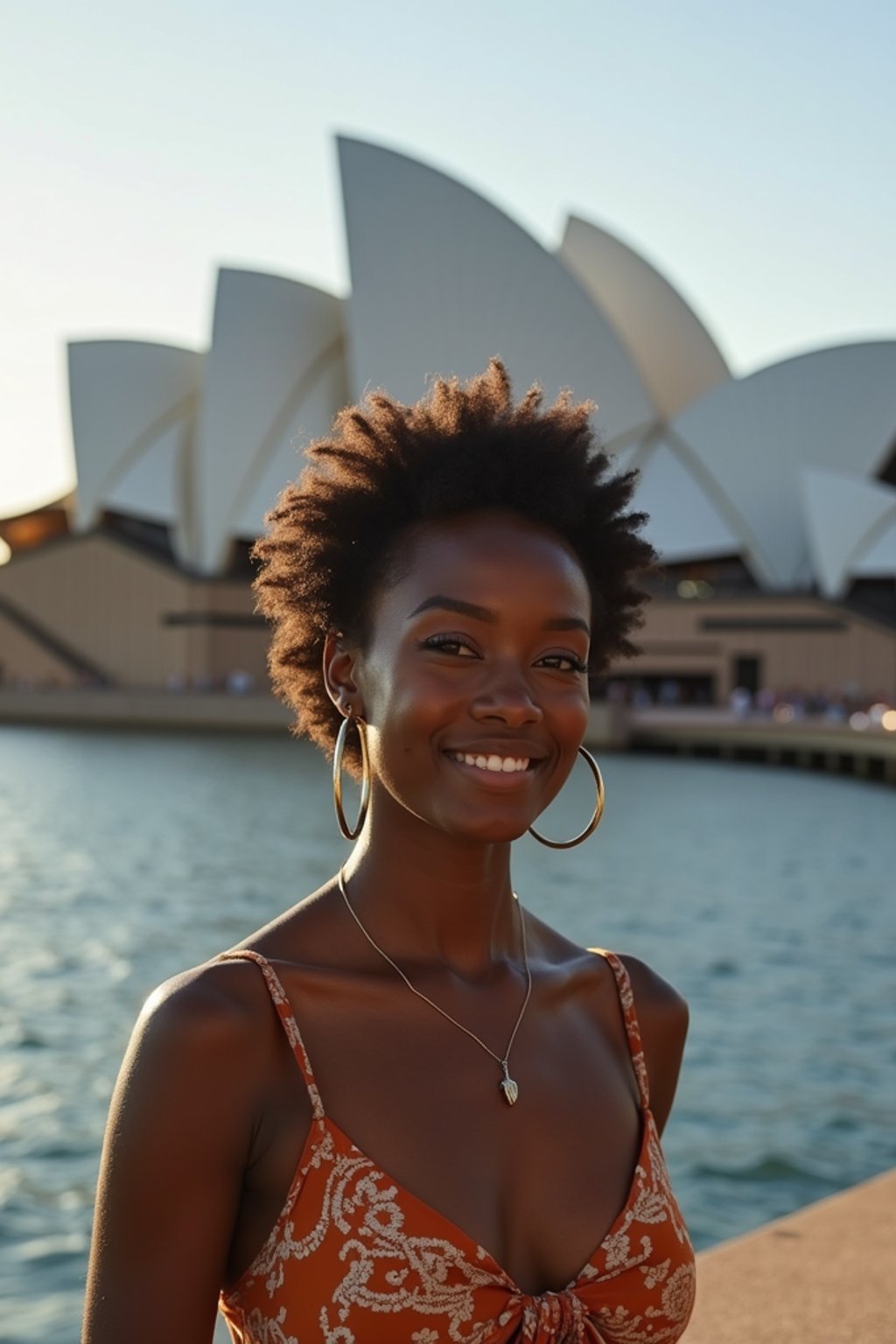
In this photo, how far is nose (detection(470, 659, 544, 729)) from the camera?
127 centimetres

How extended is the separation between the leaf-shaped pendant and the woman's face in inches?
8.5

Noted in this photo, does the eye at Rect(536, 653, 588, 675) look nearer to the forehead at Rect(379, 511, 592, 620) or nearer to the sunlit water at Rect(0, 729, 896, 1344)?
the forehead at Rect(379, 511, 592, 620)

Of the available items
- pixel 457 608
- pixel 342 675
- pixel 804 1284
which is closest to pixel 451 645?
pixel 457 608

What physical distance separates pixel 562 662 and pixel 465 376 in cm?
3295

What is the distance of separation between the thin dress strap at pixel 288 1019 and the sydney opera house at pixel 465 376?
29.0 meters

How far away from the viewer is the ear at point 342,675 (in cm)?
139

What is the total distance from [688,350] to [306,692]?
123 ft

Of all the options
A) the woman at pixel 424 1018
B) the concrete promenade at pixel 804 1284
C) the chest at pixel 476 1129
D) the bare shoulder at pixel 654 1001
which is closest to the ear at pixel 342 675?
the woman at pixel 424 1018

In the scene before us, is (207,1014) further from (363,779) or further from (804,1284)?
(804,1284)

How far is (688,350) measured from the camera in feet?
124

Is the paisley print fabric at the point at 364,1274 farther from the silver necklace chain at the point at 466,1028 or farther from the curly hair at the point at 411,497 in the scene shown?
the curly hair at the point at 411,497

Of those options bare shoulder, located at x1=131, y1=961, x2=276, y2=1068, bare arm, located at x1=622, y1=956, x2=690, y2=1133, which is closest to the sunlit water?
bare arm, located at x1=622, y1=956, x2=690, y2=1133

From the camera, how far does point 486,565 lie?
1.30 m

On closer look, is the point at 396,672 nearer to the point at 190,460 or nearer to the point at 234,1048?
the point at 234,1048
